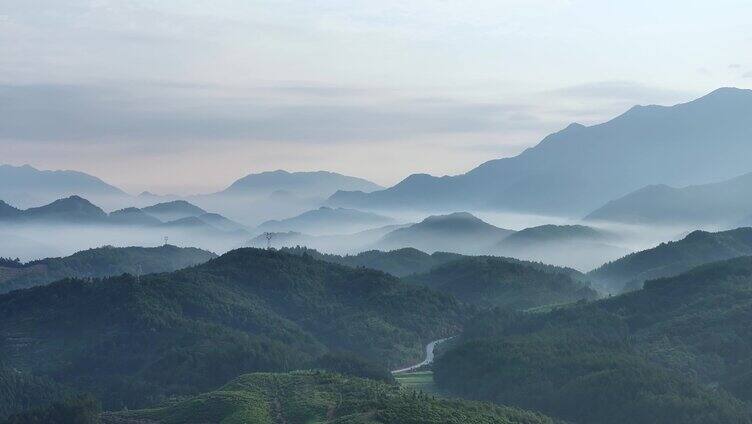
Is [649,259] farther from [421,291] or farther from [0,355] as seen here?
[0,355]

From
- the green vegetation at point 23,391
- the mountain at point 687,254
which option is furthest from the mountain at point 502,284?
the green vegetation at point 23,391

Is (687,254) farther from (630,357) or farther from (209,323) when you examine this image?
(630,357)

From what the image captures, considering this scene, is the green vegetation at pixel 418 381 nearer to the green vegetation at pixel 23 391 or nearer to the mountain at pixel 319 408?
the mountain at pixel 319 408

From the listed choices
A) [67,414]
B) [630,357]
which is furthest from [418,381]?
[67,414]

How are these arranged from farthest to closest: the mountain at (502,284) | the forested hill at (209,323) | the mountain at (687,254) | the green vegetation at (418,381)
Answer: the mountain at (687,254), the mountain at (502,284), the forested hill at (209,323), the green vegetation at (418,381)

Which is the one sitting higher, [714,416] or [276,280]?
[276,280]

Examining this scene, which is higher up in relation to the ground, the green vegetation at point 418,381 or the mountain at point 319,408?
the mountain at point 319,408

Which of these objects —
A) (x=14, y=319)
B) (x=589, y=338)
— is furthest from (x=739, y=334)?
(x=14, y=319)
